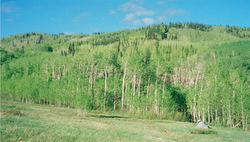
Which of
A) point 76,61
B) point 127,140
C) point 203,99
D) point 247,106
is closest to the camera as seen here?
point 127,140

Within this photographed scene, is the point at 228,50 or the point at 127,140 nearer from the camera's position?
the point at 127,140

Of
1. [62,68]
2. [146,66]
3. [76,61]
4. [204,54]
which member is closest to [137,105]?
[146,66]

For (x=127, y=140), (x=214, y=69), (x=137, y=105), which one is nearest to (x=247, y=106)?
(x=214, y=69)

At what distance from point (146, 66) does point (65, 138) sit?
2067 inches

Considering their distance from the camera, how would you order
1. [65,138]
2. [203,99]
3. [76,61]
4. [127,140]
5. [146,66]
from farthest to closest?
[76,61]
[146,66]
[203,99]
[127,140]
[65,138]

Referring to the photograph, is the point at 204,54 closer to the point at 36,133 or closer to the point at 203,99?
the point at 203,99

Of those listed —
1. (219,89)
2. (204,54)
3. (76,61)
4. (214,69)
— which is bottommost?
(219,89)

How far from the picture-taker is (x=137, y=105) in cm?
6256

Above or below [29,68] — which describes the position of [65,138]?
below

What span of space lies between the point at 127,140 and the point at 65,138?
270 inches

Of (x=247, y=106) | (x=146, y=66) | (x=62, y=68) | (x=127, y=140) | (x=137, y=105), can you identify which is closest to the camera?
(x=127, y=140)

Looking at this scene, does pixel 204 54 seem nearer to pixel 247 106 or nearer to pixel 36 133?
pixel 247 106

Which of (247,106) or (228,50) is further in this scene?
(228,50)

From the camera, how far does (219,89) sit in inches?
2311
